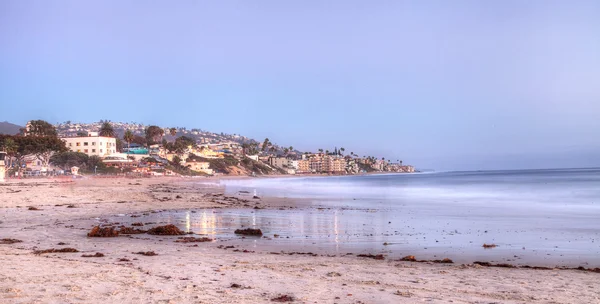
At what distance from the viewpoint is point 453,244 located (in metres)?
14.7

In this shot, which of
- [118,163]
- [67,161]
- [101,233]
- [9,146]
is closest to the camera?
[101,233]

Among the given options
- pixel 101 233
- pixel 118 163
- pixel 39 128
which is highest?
pixel 39 128

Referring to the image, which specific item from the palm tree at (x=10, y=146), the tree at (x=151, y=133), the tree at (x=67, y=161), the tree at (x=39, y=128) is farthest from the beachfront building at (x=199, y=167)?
the palm tree at (x=10, y=146)

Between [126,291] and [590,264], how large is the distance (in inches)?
420

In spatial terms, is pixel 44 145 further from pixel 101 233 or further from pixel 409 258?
pixel 409 258

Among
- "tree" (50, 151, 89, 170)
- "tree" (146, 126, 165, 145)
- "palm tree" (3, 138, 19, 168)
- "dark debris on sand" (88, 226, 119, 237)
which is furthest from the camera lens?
"tree" (146, 126, 165, 145)

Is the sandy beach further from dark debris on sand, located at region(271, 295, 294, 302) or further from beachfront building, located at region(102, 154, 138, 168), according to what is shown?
beachfront building, located at region(102, 154, 138, 168)

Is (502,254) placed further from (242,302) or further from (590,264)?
(242,302)

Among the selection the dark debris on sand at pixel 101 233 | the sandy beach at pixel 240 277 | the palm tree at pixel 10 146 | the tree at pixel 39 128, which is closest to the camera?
the sandy beach at pixel 240 277

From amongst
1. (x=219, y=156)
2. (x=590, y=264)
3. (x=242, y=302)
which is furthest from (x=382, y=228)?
(x=219, y=156)

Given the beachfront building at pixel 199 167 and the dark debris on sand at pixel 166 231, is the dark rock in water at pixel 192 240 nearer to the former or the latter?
the dark debris on sand at pixel 166 231

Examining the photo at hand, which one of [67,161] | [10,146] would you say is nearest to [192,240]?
[10,146]

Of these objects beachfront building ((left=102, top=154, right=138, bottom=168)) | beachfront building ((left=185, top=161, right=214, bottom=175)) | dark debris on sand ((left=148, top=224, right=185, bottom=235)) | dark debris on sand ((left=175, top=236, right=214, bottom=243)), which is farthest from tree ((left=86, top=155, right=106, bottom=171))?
dark debris on sand ((left=175, top=236, right=214, bottom=243))

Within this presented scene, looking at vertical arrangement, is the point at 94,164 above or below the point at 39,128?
below
